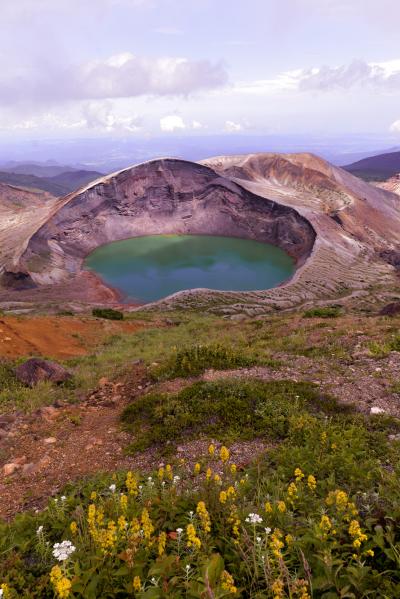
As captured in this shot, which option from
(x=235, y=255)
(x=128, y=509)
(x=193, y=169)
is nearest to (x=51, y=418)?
(x=128, y=509)

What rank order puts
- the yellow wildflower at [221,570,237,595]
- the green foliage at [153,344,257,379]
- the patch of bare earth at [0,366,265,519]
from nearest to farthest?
the yellow wildflower at [221,570,237,595]
the patch of bare earth at [0,366,265,519]
the green foliage at [153,344,257,379]

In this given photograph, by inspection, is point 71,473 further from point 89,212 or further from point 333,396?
point 89,212

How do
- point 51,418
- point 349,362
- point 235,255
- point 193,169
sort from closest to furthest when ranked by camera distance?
point 51,418
point 349,362
point 235,255
point 193,169

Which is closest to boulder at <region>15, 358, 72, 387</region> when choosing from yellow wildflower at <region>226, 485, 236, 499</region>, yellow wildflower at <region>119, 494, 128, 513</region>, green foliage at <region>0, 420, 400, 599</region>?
green foliage at <region>0, 420, 400, 599</region>

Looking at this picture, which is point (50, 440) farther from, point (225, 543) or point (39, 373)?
point (225, 543)

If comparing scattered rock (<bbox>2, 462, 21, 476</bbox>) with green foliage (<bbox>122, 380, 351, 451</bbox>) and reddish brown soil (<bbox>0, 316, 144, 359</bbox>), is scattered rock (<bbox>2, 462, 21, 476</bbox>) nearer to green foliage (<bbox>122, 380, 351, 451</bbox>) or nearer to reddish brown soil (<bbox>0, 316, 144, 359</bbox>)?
green foliage (<bbox>122, 380, 351, 451</bbox>)

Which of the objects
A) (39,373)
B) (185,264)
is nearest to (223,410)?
(39,373)

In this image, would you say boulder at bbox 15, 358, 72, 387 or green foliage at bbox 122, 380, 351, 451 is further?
boulder at bbox 15, 358, 72, 387
